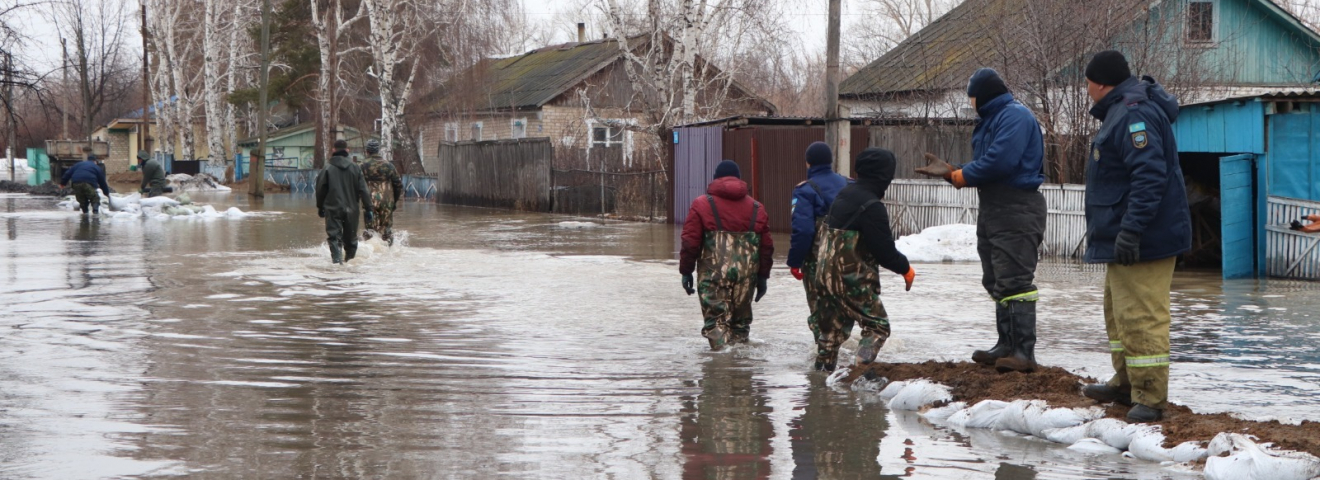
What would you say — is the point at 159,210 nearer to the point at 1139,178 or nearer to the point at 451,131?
the point at 451,131

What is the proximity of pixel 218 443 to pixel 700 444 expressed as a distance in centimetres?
214

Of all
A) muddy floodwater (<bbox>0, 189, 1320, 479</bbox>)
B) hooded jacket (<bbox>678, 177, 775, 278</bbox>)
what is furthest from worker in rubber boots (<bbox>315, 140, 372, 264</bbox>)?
hooded jacket (<bbox>678, 177, 775, 278</bbox>)

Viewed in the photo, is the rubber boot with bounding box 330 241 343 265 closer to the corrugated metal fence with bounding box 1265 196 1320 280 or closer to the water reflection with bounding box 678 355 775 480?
the water reflection with bounding box 678 355 775 480

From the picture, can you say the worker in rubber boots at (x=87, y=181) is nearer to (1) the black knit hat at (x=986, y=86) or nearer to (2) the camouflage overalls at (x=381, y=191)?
(2) the camouflage overalls at (x=381, y=191)

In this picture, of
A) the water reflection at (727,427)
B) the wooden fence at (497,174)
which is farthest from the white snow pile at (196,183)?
the water reflection at (727,427)

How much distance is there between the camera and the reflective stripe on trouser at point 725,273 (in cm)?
917

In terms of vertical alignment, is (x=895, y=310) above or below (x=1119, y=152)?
below

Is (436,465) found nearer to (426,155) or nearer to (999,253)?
(999,253)

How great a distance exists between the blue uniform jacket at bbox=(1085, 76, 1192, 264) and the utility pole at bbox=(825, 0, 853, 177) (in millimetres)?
12377

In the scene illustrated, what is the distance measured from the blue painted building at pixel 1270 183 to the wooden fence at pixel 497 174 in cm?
2007

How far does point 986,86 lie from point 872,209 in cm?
97

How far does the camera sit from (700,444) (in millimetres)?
6324

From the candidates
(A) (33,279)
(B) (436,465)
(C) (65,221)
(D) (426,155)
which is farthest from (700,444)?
(D) (426,155)

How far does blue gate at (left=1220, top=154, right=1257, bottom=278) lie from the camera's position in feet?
49.4
